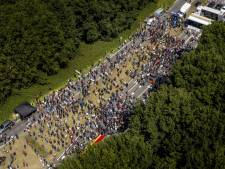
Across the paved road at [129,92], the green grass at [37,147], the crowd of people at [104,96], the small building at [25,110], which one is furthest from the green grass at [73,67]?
the green grass at [37,147]

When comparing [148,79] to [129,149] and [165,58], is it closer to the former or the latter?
[165,58]

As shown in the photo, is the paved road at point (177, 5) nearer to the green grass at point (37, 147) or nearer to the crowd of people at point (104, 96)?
the crowd of people at point (104, 96)

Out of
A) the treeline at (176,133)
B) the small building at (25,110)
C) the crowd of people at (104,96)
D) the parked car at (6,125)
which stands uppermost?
the treeline at (176,133)

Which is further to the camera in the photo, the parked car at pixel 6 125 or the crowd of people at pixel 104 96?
the parked car at pixel 6 125

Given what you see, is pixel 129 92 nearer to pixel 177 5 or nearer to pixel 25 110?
pixel 25 110

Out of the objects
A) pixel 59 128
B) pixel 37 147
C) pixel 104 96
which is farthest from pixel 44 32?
pixel 37 147

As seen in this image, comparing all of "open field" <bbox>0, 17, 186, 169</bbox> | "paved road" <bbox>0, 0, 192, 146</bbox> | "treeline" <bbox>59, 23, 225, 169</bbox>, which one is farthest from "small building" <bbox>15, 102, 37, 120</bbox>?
"treeline" <bbox>59, 23, 225, 169</bbox>

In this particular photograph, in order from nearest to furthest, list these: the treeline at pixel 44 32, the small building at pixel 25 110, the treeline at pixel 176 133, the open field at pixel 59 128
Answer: the treeline at pixel 176 133 → the open field at pixel 59 128 → the small building at pixel 25 110 → the treeline at pixel 44 32
